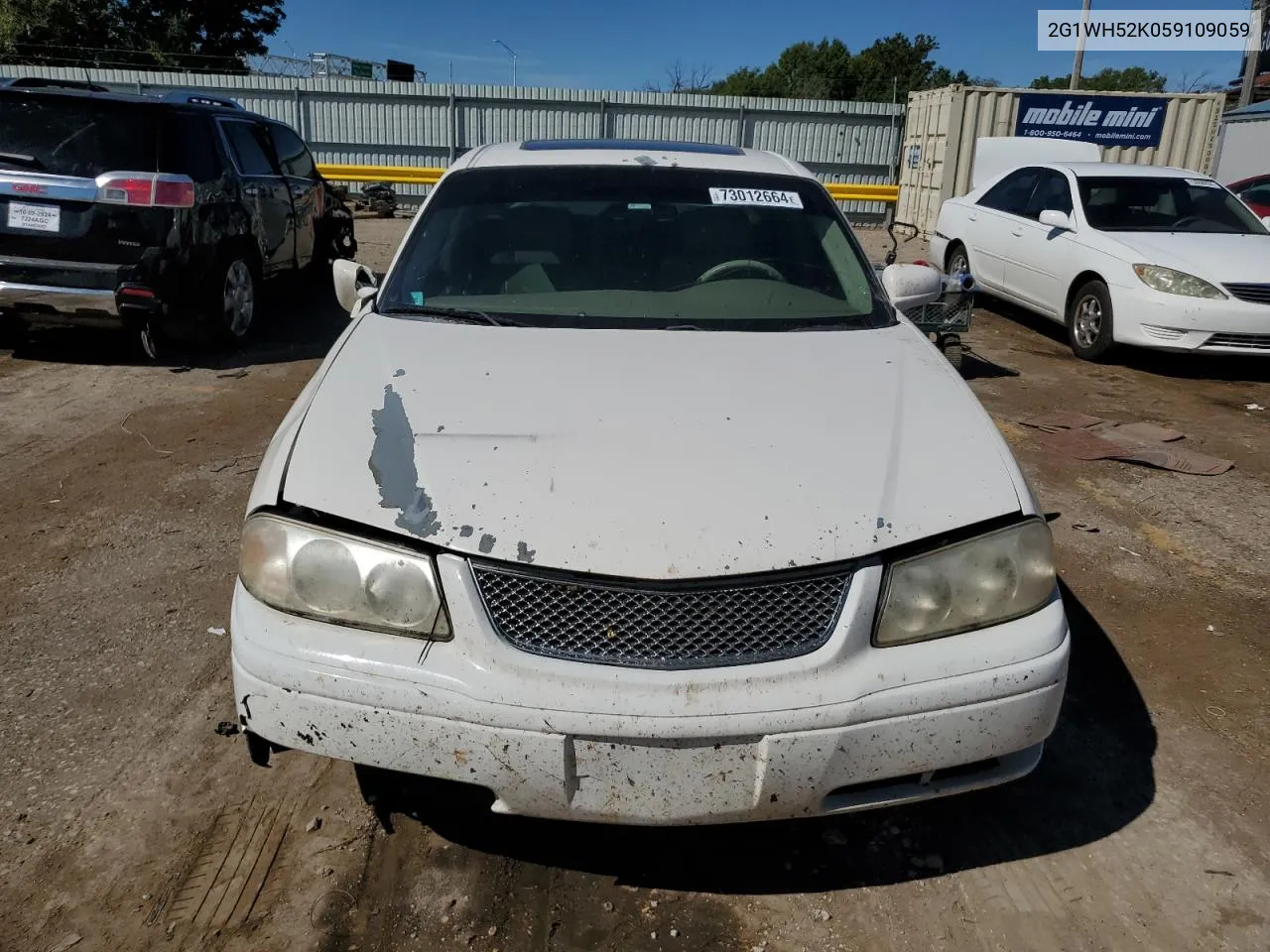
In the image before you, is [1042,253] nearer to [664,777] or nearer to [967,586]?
[967,586]

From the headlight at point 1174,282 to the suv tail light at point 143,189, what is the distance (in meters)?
6.81

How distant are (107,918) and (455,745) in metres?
0.93

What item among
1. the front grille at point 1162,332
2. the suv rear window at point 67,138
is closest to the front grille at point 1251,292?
the front grille at point 1162,332

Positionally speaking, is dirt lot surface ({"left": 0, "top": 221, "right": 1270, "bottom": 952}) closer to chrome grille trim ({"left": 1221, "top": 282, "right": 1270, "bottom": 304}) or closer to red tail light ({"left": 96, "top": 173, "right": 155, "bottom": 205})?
red tail light ({"left": 96, "top": 173, "right": 155, "bottom": 205})

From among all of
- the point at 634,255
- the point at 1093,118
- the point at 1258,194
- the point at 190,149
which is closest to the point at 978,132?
the point at 1093,118

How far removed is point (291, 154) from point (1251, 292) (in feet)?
26.2

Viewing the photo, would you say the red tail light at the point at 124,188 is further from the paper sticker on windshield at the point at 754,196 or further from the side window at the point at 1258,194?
the side window at the point at 1258,194

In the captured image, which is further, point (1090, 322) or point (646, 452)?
point (1090, 322)

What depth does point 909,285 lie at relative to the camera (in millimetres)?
3438

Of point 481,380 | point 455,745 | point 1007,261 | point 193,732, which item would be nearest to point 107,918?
point 193,732

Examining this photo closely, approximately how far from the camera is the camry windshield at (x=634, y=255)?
307cm

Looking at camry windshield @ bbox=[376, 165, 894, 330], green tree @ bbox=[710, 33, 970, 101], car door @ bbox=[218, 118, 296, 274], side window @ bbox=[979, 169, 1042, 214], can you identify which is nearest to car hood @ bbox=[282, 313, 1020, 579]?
camry windshield @ bbox=[376, 165, 894, 330]

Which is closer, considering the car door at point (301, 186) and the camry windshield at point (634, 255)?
the camry windshield at point (634, 255)

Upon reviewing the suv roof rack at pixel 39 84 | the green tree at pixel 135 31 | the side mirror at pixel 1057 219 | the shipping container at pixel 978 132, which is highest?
the green tree at pixel 135 31
